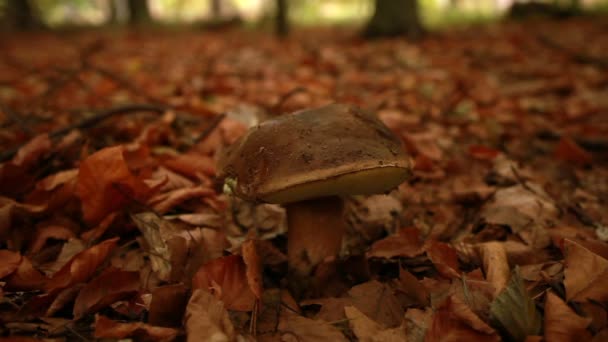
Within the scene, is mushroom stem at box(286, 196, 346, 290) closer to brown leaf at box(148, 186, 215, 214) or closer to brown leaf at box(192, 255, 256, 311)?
brown leaf at box(192, 255, 256, 311)

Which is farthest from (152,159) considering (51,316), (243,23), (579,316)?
(243,23)

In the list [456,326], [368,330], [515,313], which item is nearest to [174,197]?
[368,330]

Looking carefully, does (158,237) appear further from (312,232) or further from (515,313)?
(515,313)

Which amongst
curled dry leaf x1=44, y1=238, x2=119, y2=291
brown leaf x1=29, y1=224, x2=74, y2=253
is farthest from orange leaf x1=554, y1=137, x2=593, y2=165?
brown leaf x1=29, y1=224, x2=74, y2=253

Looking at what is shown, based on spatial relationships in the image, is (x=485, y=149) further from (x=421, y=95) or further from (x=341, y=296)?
(x=341, y=296)

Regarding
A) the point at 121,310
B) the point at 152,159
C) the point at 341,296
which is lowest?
the point at 341,296

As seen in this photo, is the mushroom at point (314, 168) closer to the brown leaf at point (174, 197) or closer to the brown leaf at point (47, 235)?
the brown leaf at point (174, 197)
